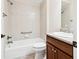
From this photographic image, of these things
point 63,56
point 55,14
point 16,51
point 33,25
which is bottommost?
point 16,51

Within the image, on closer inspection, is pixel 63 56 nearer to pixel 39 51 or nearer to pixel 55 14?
pixel 39 51

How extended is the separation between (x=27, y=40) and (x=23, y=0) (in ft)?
4.59

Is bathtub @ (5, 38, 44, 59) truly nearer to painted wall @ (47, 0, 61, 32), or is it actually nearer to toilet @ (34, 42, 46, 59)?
toilet @ (34, 42, 46, 59)

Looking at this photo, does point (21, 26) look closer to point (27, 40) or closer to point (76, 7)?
point (27, 40)

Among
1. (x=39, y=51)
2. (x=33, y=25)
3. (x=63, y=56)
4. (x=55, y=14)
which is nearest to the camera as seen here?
(x=63, y=56)

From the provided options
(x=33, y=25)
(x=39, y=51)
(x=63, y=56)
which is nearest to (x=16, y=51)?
(x=39, y=51)

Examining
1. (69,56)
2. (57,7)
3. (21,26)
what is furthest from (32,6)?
(69,56)

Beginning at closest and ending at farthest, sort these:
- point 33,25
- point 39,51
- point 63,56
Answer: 1. point 63,56
2. point 39,51
3. point 33,25

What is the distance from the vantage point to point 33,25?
166 inches

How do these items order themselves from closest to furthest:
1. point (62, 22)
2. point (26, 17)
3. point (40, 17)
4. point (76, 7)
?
point (76, 7)
point (62, 22)
point (26, 17)
point (40, 17)

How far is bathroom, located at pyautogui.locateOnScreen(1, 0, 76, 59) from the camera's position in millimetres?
2668

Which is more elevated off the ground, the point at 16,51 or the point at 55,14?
the point at 55,14

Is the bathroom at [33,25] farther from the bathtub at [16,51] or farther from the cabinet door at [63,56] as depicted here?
the cabinet door at [63,56]

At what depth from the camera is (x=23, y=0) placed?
3.97 m
